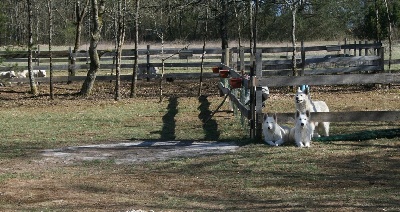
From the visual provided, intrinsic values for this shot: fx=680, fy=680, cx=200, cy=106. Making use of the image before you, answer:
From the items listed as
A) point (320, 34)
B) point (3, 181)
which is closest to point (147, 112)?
point (3, 181)

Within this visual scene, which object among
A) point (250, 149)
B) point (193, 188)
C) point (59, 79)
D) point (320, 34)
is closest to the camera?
point (193, 188)

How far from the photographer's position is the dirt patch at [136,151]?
474 inches

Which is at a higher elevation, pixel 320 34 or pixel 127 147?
pixel 320 34

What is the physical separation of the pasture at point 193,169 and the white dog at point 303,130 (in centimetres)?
17

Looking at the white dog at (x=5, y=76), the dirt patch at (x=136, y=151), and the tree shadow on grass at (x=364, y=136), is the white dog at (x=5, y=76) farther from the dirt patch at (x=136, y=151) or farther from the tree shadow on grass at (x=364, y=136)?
the tree shadow on grass at (x=364, y=136)

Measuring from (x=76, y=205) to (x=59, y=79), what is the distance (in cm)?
1905

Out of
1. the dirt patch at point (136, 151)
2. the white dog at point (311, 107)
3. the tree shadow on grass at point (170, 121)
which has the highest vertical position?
the white dog at point (311, 107)

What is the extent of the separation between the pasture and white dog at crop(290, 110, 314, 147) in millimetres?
169

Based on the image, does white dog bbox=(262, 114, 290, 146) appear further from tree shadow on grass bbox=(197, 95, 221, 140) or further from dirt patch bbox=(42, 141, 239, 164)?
tree shadow on grass bbox=(197, 95, 221, 140)

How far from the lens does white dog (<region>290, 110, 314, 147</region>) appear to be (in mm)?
12180

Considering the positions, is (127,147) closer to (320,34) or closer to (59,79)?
(59,79)

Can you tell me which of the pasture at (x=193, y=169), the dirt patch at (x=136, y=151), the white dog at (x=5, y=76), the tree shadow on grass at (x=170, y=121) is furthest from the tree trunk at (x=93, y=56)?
the dirt patch at (x=136, y=151)

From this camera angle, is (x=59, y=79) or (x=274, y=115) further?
(x=59, y=79)

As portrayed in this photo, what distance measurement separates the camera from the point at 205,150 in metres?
12.6
